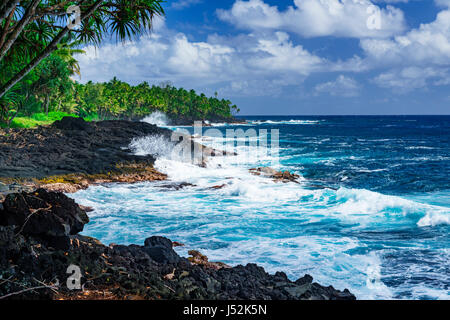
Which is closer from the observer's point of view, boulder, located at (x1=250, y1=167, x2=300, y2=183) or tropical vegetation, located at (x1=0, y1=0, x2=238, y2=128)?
tropical vegetation, located at (x1=0, y1=0, x2=238, y2=128)

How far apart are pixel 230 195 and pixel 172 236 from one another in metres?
5.75

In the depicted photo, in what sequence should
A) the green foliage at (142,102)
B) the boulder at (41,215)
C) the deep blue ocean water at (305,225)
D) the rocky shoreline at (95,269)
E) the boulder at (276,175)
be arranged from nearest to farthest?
the rocky shoreline at (95,269), the boulder at (41,215), the deep blue ocean water at (305,225), the boulder at (276,175), the green foliage at (142,102)

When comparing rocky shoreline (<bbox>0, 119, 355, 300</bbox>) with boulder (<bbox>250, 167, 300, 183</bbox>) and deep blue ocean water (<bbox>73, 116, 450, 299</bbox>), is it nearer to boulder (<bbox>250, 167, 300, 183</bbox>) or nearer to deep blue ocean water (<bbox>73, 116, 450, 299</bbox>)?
deep blue ocean water (<bbox>73, 116, 450, 299</bbox>)

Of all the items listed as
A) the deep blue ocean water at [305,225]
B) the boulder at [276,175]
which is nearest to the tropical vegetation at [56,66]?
the deep blue ocean water at [305,225]

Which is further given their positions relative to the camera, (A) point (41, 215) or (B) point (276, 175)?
(B) point (276, 175)

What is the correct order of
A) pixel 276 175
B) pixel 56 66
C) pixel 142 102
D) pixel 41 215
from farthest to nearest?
pixel 142 102 < pixel 56 66 < pixel 276 175 < pixel 41 215

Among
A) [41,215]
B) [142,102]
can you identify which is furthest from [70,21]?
[142,102]

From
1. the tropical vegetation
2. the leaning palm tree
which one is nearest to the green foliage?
the tropical vegetation

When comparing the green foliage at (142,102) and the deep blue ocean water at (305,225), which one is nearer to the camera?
the deep blue ocean water at (305,225)

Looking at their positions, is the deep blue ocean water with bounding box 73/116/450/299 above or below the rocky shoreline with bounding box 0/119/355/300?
below

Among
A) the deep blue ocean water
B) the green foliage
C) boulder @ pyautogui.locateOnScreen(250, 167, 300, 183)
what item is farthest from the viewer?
the green foliage

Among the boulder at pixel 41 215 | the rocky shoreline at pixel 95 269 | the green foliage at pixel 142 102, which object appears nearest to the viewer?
the rocky shoreline at pixel 95 269

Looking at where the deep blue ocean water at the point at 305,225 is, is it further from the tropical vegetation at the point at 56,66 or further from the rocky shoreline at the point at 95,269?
the tropical vegetation at the point at 56,66

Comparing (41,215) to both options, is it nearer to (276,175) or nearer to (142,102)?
(276,175)
